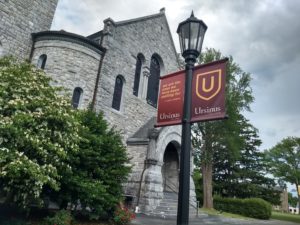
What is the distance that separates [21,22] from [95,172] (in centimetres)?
951

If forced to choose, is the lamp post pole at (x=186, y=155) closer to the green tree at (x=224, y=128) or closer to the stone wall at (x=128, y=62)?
the stone wall at (x=128, y=62)

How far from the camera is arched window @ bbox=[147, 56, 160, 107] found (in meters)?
19.9

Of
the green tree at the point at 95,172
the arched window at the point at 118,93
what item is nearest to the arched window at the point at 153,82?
the arched window at the point at 118,93

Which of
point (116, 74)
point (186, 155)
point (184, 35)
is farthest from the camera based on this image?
point (116, 74)

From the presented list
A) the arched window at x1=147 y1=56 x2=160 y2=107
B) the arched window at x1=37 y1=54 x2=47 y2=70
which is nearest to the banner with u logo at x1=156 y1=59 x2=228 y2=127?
the arched window at x1=37 y1=54 x2=47 y2=70

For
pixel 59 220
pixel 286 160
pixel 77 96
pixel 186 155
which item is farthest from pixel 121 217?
pixel 286 160

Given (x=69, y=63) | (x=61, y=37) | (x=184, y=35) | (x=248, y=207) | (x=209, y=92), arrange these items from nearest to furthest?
(x=209, y=92) → (x=184, y=35) → (x=69, y=63) → (x=61, y=37) → (x=248, y=207)

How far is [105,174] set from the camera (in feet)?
31.7

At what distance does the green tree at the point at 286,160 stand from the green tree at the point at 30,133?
3623cm

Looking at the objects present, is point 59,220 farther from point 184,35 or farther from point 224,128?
point 224,128

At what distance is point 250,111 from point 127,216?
21235mm

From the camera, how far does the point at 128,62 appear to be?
57.0 feet

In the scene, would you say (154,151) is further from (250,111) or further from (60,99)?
(250,111)

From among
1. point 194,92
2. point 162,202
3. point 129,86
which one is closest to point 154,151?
point 162,202
